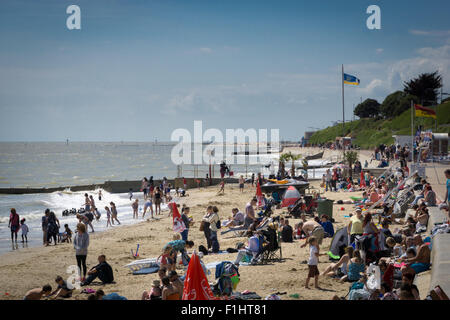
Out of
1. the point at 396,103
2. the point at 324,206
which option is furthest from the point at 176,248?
the point at 396,103

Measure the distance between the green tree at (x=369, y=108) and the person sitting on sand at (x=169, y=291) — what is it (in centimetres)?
11543

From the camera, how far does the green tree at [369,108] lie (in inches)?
4598

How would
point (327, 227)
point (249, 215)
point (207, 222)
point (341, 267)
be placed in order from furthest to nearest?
point (249, 215) → point (327, 227) → point (207, 222) → point (341, 267)

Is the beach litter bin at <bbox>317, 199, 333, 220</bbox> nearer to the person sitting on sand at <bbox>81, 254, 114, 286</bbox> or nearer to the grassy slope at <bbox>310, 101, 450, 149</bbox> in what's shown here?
the person sitting on sand at <bbox>81, 254, 114, 286</bbox>

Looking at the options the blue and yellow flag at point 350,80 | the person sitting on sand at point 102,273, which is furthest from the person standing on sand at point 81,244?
the blue and yellow flag at point 350,80

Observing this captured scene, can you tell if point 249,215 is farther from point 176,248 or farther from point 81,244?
point 81,244

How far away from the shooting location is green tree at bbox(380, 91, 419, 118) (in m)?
79.9

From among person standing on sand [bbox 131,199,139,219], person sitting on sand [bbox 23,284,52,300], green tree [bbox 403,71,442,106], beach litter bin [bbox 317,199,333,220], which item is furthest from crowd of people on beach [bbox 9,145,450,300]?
green tree [bbox 403,71,442,106]

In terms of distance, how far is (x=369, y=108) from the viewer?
386ft

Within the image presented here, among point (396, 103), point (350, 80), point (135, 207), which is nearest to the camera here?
point (135, 207)

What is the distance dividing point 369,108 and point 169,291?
118 metres

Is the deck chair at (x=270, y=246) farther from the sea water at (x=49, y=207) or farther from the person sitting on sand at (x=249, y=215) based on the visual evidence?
the sea water at (x=49, y=207)

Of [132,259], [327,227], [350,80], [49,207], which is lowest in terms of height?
[49,207]

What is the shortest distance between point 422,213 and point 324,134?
11560 centimetres
